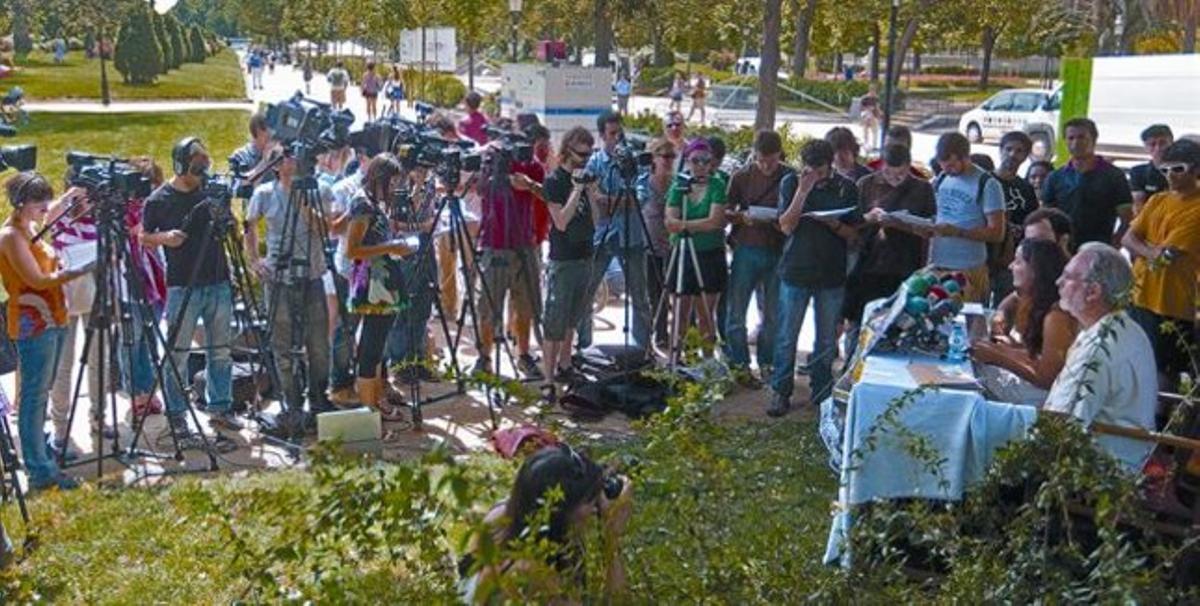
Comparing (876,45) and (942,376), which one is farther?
(876,45)

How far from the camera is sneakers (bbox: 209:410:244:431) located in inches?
273

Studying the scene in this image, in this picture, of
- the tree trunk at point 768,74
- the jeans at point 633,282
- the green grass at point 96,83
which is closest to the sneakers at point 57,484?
the jeans at point 633,282

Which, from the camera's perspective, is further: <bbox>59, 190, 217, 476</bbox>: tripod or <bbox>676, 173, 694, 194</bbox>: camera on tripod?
<bbox>676, 173, 694, 194</bbox>: camera on tripod

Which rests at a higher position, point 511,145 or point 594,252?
point 511,145

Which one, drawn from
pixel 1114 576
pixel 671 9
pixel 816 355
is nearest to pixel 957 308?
pixel 816 355

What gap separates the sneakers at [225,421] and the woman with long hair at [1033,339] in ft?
12.9

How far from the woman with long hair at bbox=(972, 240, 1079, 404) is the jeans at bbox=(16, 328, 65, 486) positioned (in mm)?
4028

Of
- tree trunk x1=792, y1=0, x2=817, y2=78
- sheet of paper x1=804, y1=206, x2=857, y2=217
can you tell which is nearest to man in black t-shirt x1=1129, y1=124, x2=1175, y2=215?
sheet of paper x1=804, y1=206, x2=857, y2=217

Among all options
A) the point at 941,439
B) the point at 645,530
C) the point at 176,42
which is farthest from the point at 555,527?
the point at 176,42

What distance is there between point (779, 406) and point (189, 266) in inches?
127

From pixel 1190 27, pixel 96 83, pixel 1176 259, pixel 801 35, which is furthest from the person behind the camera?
pixel 801 35

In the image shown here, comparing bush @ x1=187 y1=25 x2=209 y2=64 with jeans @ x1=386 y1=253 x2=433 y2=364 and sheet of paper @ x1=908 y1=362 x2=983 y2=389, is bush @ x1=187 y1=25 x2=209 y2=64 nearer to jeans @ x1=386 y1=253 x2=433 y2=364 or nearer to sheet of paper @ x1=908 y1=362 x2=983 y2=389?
jeans @ x1=386 y1=253 x2=433 y2=364

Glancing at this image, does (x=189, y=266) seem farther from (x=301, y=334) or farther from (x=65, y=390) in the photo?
(x=65, y=390)

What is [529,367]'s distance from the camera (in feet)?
26.7
